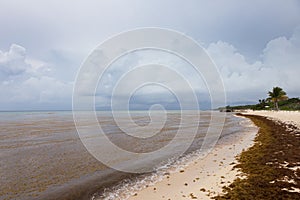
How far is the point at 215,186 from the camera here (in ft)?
25.6

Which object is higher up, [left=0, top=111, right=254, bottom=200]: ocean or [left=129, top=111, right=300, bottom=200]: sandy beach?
[left=129, top=111, right=300, bottom=200]: sandy beach

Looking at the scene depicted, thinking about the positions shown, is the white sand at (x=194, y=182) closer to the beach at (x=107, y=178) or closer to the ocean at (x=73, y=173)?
the beach at (x=107, y=178)

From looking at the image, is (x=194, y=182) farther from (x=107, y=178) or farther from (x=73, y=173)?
(x=73, y=173)

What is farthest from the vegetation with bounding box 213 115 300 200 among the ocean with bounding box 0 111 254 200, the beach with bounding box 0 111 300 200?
the ocean with bounding box 0 111 254 200

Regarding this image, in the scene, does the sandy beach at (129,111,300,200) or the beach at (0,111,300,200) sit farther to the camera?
the beach at (0,111,300,200)

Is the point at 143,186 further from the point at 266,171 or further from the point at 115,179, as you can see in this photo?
the point at 266,171

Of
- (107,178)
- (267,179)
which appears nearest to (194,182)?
(267,179)

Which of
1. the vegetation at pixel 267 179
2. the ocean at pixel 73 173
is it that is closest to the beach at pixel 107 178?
the ocean at pixel 73 173

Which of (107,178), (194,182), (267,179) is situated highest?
(267,179)

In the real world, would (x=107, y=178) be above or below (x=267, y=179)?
below

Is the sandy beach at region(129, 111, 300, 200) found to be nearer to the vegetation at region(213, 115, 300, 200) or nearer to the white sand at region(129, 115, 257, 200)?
the white sand at region(129, 115, 257, 200)

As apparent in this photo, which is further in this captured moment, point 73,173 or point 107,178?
point 73,173

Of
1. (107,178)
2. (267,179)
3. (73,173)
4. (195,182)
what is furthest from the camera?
(73,173)

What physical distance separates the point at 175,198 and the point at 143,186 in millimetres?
2048
